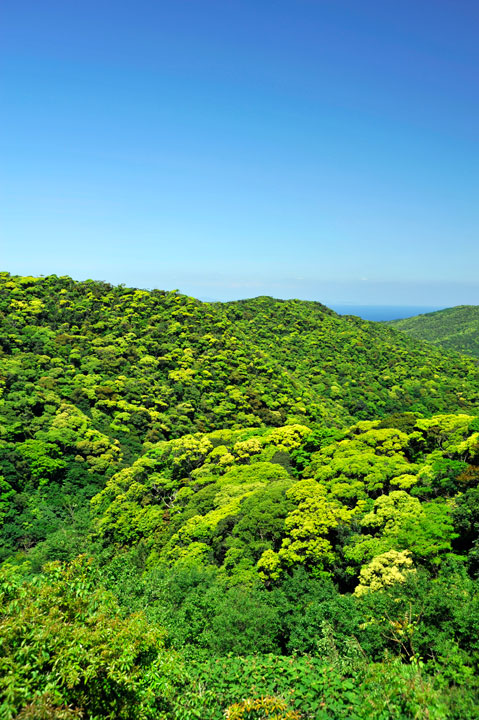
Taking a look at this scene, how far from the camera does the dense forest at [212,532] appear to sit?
23.4 feet

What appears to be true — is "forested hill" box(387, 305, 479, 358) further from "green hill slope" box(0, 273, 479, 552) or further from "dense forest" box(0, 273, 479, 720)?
"dense forest" box(0, 273, 479, 720)

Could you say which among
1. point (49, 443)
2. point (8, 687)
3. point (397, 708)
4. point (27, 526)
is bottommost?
point (27, 526)

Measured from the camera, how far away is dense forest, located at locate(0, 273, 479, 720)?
7141mm

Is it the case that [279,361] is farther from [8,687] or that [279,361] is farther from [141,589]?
[8,687]

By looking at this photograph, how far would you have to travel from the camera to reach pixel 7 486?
35.3 m

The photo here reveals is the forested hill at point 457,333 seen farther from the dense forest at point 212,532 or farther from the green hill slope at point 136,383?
the dense forest at point 212,532

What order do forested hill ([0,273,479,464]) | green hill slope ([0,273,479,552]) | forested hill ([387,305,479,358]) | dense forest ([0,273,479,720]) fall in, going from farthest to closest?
forested hill ([387,305,479,358]), forested hill ([0,273,479,464]), green hill slope ([0,273,479,552]), dense forest ([0,273,479,720])

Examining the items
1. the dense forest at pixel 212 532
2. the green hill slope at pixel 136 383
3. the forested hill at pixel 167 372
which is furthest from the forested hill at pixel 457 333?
the dense forest at pixel 212 532

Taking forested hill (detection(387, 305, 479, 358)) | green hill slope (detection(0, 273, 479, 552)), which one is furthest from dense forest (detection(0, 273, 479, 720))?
forested hill (detection(387, 305, 479, 358))

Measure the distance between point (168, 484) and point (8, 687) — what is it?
3035cm

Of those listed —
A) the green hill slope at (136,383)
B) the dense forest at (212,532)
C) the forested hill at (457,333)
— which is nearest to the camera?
the dense forest at (212,532)

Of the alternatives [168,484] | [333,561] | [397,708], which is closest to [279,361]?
[168,484]

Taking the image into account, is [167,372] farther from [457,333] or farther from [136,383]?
[457,333]

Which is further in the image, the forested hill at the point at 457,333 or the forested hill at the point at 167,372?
the forested hill at the point at 457,333
